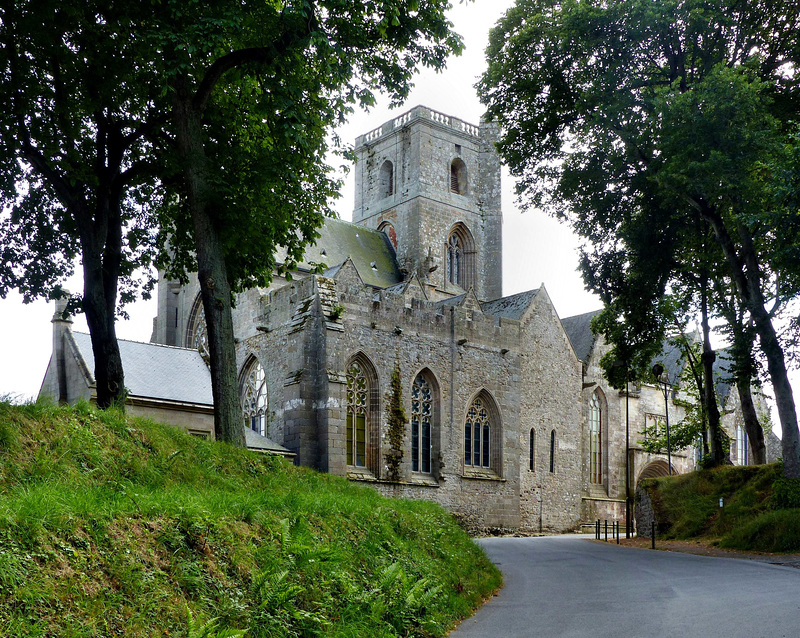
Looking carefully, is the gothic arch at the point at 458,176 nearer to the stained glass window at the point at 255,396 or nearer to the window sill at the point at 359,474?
the stained glass window at the point at 255,396

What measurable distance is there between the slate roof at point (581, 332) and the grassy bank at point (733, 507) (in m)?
16.5

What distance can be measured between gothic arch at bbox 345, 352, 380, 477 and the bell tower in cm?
2416

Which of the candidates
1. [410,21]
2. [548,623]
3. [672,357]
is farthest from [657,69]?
[672,357]

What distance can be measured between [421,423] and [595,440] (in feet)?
45.3

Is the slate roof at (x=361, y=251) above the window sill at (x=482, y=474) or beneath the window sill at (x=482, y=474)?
above

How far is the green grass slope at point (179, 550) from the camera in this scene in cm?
554

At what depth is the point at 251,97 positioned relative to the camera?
652 inches

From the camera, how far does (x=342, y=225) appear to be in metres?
50.5

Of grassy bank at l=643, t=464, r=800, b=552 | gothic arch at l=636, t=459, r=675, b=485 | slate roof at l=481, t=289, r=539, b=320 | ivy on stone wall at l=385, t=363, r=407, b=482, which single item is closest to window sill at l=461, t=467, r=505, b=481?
ivy on stone wall at l=385, t=363, r=407, b=482

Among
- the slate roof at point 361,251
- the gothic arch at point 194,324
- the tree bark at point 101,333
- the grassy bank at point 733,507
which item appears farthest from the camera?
the slate roof at point 361,251

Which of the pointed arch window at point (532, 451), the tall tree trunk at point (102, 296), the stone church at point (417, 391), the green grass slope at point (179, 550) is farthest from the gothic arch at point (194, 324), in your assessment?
the green grass slope at point (179, 550)

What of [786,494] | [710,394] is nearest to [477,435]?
[710,394]

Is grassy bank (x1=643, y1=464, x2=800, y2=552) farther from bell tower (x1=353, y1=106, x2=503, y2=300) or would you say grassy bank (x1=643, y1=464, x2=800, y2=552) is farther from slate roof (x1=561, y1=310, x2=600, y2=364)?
bell tower (x1=353, y1=106, x2=503, y2=300)

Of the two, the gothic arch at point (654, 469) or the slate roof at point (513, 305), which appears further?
the gothic arch at point (654, 469)
